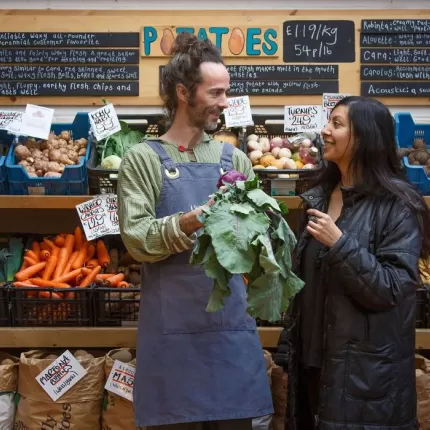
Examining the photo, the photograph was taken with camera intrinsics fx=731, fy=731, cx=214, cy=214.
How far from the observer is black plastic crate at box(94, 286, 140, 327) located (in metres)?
3.64

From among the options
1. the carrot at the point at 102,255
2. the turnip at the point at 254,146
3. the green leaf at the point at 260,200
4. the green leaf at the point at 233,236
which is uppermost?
the turnip at the point at 254,146

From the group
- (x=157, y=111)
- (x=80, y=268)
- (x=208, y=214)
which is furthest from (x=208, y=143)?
(x=157, y=111)

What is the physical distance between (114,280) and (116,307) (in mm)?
154

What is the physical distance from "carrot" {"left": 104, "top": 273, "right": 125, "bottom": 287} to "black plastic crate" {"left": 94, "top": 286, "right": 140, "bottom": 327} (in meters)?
0.05

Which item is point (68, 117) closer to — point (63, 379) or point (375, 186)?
point (63, 379)

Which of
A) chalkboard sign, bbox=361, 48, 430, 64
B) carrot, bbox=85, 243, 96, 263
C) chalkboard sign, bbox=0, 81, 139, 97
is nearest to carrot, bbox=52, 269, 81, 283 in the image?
carrot, bbox=85, 243, 96, 263

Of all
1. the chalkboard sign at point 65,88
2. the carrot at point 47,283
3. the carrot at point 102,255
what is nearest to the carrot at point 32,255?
the carrot at point 47,283

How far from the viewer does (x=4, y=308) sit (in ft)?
12.1

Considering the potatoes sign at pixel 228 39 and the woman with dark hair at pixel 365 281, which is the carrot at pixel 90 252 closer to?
the potatoes sign at pixel 228 39

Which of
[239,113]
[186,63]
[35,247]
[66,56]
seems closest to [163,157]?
[186,63]

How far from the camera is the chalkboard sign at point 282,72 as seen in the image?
4543mm

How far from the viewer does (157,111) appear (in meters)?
4.58

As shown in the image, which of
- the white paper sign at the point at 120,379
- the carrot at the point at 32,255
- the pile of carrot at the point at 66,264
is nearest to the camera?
the white paper sign at the point at 120,379

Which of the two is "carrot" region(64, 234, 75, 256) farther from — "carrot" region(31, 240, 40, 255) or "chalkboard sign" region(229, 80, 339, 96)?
"chalkboard sign" region(229, 80, 339, 96)
